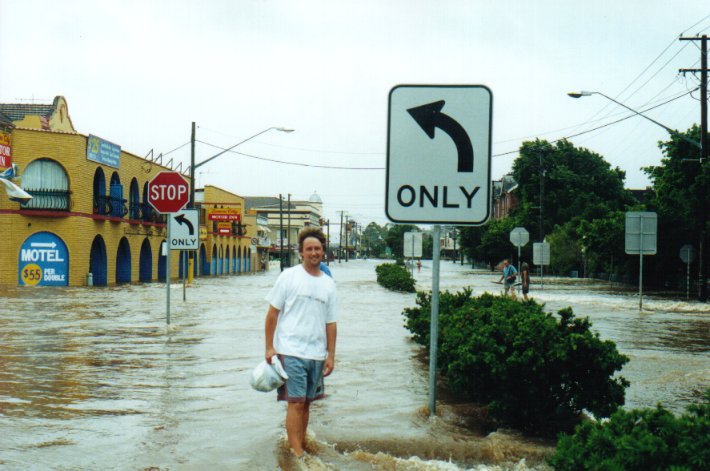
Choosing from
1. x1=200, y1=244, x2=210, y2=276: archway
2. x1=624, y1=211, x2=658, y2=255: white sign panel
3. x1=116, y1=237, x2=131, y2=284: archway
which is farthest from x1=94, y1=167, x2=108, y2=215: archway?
x1=624, y1=211, x2=658, y2=255: white sign panel

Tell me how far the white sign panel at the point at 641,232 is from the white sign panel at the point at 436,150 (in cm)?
1969

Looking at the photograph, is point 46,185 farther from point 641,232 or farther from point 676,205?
point 676,205

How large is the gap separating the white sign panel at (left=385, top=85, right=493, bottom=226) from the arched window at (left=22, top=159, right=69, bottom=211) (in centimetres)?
3269

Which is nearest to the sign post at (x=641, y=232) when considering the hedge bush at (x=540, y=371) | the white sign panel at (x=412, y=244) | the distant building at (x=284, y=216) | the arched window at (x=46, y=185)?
the white sign panel at (x=412, y=244)

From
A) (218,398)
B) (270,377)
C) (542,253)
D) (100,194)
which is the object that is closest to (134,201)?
(100,194)

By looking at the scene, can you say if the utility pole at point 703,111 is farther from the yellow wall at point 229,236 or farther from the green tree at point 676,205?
the yellow wall at point 229,236

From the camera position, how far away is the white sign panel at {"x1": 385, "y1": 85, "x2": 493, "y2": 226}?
21.0ft

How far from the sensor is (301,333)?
5.93 meters

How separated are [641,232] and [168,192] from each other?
15.5 metres

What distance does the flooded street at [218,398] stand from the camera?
6160 mm

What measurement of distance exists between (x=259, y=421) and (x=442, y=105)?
3.29m

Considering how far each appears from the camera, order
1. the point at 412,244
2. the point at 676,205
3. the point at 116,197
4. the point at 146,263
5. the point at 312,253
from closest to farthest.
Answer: the point at 312,253
the point at 412,244
the point at 676,205
the point at 116,197
the point at 146,263

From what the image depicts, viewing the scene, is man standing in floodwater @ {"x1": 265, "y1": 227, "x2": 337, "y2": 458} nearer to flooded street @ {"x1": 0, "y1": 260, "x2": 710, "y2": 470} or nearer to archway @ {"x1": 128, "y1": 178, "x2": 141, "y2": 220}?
flooded street @ {"x1": 0, "y1": 260, "x2": 710, "y2": 470}

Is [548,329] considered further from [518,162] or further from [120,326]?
[518,162]
